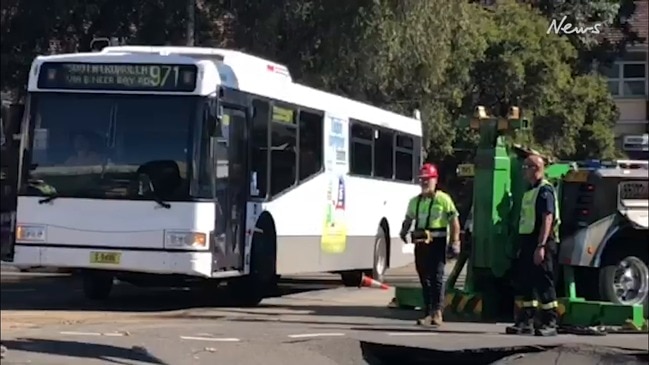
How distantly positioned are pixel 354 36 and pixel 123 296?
18.0 ft

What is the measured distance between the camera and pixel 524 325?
1352cm

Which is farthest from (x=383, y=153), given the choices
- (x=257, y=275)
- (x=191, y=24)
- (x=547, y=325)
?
(x=547, y=325)

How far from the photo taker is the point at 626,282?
14.9 metres

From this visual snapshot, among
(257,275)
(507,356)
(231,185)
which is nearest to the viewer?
(507,356)

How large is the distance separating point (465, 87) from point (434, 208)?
43.4ft

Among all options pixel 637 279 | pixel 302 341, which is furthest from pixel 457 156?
pixel 302 341

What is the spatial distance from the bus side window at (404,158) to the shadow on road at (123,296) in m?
2.39

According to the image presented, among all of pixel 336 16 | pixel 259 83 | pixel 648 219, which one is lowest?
pixel 648 219

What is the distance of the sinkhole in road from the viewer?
11.6m

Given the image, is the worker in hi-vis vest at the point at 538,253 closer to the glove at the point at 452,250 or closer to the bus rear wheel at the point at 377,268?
the glove at the point at 452,250

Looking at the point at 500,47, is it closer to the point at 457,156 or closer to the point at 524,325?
the point at 457,156

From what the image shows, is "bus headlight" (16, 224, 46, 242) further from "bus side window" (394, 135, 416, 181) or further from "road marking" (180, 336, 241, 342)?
"bus side window" (394, 135, 416, 181)

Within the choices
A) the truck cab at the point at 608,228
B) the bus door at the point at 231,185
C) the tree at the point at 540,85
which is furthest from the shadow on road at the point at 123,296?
the tree at the point at 540,85

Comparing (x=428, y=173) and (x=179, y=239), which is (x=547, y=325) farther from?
(x=179, y=239)
